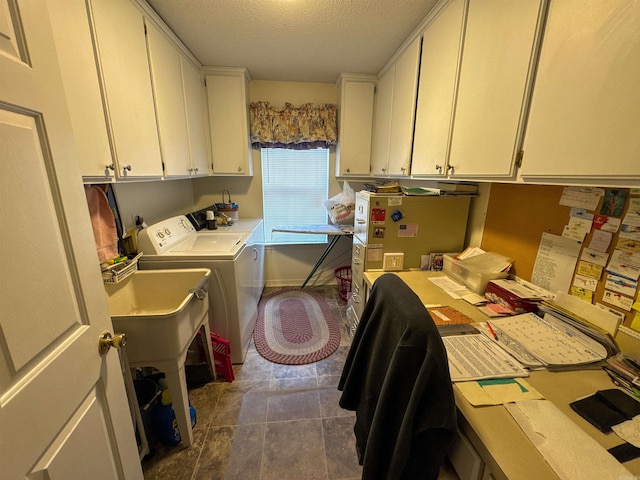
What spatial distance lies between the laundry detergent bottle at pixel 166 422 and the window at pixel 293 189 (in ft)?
6.84

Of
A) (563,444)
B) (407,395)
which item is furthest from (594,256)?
(407,395)

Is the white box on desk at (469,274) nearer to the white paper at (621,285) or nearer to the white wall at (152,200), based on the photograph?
the white paper at (621,285)

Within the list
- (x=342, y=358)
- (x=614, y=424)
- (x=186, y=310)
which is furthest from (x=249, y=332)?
(x=614, y=424)

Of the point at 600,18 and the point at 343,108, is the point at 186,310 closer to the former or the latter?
the point at 600,18

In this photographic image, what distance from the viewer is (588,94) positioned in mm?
750

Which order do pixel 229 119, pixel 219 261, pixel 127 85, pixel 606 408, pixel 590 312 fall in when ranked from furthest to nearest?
pixel 229 119 → pixel 219 261 → pixel 127 85 → pixel 590 312 → pixel 606 408

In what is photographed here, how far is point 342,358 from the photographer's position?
2.15 meters

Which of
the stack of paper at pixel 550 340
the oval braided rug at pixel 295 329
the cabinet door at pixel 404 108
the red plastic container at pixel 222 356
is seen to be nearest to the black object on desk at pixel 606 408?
the stack of paper at pixel 550 340

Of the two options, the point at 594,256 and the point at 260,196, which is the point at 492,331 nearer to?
the point at 594,256

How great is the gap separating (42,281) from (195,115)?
7.15 ft

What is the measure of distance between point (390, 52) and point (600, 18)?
5.72 feet

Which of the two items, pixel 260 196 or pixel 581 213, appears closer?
pixel 581 213

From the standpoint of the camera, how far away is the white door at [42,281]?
51cm

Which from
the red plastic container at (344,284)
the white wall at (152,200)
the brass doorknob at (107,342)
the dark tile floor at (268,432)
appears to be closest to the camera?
the brass doorknob at (107,342)
